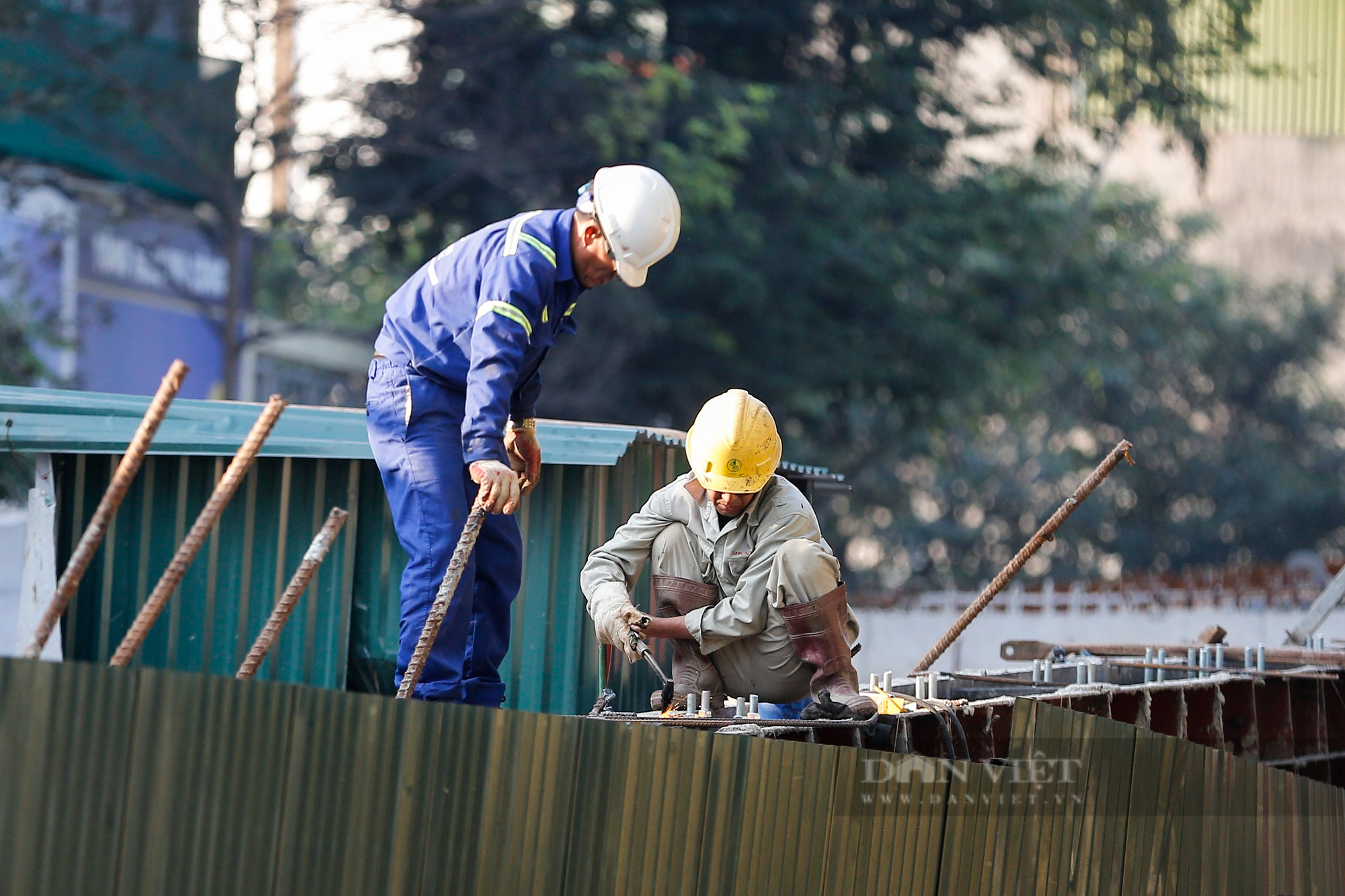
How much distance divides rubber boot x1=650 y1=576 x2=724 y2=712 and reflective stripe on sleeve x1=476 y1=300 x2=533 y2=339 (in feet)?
4.31

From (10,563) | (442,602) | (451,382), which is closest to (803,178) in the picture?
(10,563)

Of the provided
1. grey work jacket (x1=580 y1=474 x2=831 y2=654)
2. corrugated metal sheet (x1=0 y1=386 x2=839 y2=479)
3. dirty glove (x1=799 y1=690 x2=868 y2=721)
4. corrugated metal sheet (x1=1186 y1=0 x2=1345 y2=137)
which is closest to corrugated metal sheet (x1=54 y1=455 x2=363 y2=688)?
corrugated metal sheet (x1=0 y1=386 x2=839 y2=479)

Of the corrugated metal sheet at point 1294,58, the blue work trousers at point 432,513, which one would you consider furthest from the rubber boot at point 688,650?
the corrugated metal sheet at point 1294,58

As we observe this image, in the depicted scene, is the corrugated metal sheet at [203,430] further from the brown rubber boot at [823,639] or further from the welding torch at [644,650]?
the brown rubber boot at [823,639]

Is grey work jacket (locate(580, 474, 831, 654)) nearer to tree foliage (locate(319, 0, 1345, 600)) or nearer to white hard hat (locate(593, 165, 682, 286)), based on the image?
white hard hat (locate(593, 165, 682, 286))

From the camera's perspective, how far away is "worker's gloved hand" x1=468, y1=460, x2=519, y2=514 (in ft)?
16.0

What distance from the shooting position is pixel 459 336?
555cm

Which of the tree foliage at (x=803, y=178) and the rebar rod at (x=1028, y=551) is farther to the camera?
the tree foliage at (x=803, y=178)

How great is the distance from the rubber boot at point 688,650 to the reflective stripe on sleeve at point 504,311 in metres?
1.31

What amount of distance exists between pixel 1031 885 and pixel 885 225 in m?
16.3

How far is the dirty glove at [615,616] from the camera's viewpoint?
5.61m

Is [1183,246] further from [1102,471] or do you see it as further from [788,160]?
[1102,471]

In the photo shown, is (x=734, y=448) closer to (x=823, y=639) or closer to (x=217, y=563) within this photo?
(x=823, y=639)

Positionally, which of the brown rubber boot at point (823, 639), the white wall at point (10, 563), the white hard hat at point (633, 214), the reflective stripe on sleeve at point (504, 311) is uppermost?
the white hard hat at point (633, 214)
